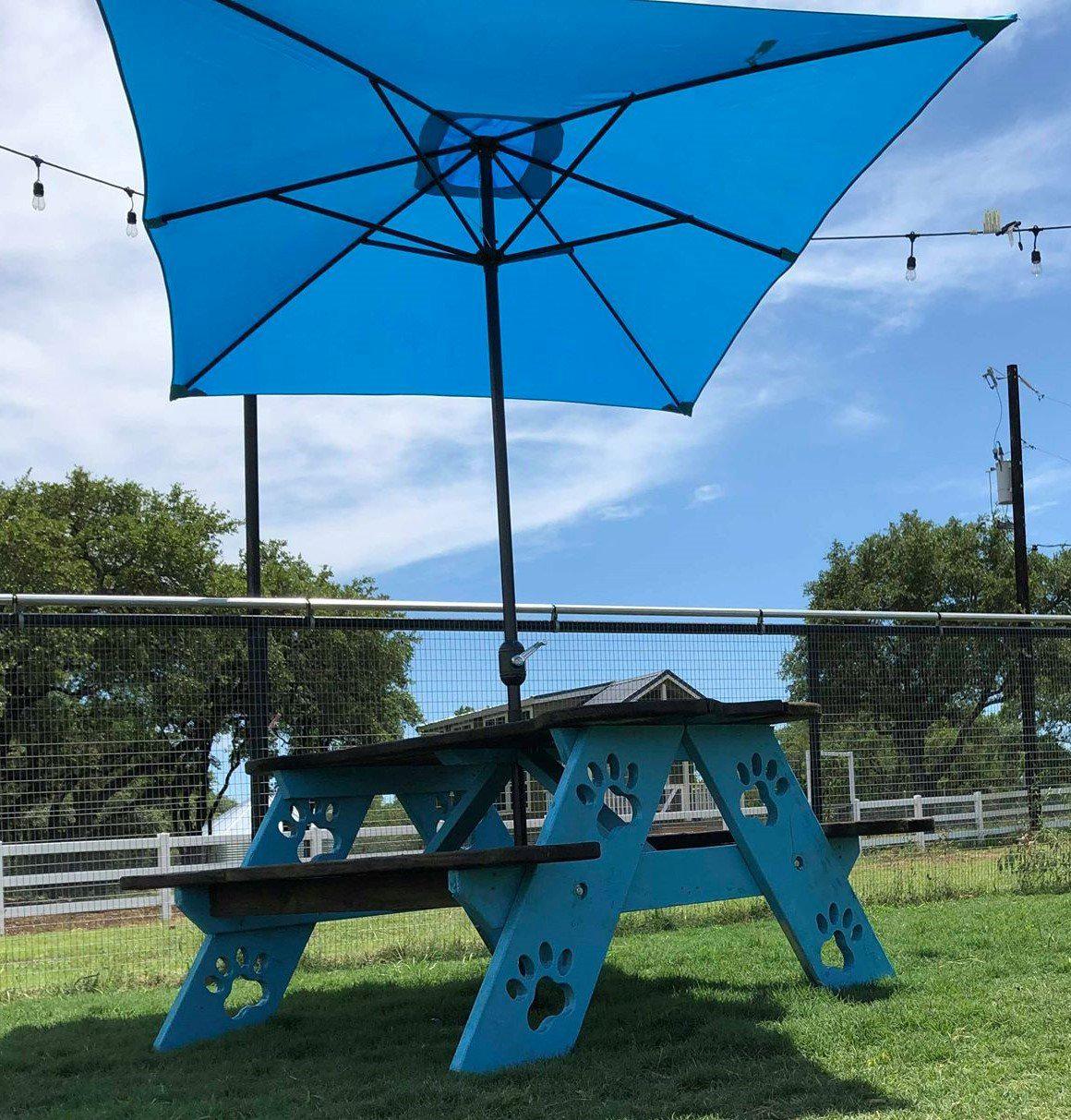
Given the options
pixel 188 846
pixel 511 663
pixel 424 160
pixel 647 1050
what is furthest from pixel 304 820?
pixel 424 160

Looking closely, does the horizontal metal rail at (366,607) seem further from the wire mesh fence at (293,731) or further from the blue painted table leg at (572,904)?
the blue painted table leg at (572,904)

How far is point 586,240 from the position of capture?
5043mm

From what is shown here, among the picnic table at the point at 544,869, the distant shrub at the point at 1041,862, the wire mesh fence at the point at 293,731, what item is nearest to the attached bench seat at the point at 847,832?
the picnic table at the point at 544,869

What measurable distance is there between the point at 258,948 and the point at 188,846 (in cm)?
215

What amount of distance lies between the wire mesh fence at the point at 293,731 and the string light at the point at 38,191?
3.27 m

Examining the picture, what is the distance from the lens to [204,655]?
579 centimetres

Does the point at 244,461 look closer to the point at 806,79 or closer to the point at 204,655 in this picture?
the point at 204,655

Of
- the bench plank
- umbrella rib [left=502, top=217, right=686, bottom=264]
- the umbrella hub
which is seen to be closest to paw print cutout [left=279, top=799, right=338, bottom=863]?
the bench plank

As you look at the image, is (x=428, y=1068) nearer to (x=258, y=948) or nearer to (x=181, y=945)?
(x=258, y=948)

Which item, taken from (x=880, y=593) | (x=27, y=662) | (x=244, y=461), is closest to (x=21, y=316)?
(x=244, y=461)

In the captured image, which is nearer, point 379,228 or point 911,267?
point 379,228

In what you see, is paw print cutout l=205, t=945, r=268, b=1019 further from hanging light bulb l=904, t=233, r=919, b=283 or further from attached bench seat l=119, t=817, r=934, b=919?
hanging light bulb l=904, t=233, r=919, b=283

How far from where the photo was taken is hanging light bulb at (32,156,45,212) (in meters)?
7.79

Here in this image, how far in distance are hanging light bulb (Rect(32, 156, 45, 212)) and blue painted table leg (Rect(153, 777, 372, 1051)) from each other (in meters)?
5.36
